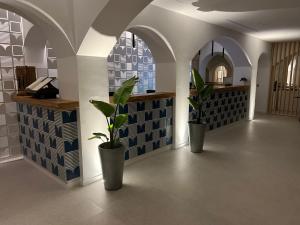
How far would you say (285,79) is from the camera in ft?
24.4

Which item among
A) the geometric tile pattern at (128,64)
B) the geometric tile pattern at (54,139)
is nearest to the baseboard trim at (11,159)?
the geometric tile pattern at (54,139)

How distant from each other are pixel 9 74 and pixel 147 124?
7.77 feet

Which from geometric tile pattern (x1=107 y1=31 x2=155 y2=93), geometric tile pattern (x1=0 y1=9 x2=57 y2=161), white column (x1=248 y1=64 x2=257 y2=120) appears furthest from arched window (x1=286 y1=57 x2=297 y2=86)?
geometric tile pattern (x1=0 y1=9 x2=57 y2=161)

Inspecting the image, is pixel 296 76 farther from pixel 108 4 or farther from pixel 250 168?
pixel 108 4

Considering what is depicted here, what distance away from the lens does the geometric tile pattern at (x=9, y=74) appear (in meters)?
3.49

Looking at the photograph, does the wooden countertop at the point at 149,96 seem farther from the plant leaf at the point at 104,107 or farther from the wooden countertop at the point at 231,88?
the wooden countertop at the point at 231,88

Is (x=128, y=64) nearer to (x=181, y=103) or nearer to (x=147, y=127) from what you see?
(x=181, y=103)

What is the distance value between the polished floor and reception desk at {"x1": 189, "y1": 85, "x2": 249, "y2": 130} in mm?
1276

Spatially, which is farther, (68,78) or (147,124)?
(147,124)

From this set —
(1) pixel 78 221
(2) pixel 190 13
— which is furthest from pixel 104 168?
(2) pixel 190 13

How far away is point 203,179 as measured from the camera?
2.97 meters

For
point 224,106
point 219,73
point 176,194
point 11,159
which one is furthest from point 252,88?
point 11,159

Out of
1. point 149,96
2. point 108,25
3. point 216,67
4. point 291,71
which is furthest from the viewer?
point 216,67

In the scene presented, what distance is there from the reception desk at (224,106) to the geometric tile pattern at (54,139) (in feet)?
8.34
